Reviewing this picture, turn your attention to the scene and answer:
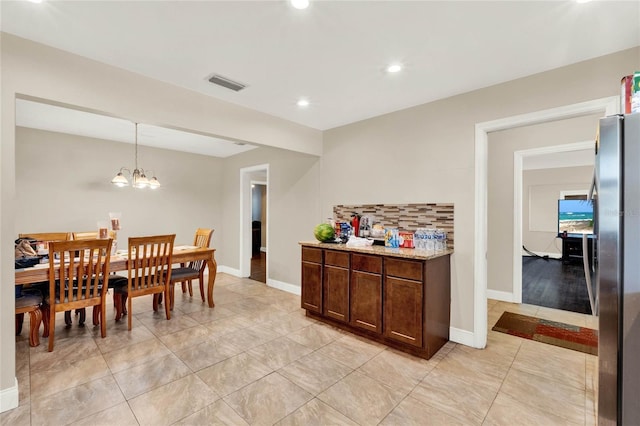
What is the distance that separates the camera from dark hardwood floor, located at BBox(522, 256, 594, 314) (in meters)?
4.05

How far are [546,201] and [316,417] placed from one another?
364 inches

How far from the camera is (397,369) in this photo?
2.43 m

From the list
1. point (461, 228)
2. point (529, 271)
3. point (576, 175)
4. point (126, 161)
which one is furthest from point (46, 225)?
point (576, 175)

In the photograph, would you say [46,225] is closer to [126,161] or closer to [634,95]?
[126,161]

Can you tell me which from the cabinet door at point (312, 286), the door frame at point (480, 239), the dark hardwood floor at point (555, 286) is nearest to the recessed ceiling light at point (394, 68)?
the door frame at point (480, 239)

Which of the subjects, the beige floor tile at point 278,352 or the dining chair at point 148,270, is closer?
the beige floor tile at point 278,352

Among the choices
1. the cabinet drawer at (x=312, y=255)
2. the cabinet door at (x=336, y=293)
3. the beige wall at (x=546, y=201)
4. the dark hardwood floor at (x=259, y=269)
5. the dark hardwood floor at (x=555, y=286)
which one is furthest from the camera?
the beige wall at (x=546, y=201)

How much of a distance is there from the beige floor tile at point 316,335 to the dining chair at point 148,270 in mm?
1678

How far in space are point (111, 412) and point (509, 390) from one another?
2.78 metres

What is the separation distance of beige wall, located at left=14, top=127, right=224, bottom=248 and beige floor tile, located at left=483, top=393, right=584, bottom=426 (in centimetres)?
555

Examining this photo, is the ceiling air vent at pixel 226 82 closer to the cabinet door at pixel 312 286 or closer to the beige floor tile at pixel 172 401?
the cabinet door at pixel 312 286

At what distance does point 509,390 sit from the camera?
2127 mm

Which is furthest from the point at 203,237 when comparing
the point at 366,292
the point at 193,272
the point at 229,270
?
the point at 366,292

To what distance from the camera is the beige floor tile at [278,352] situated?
2.54m
